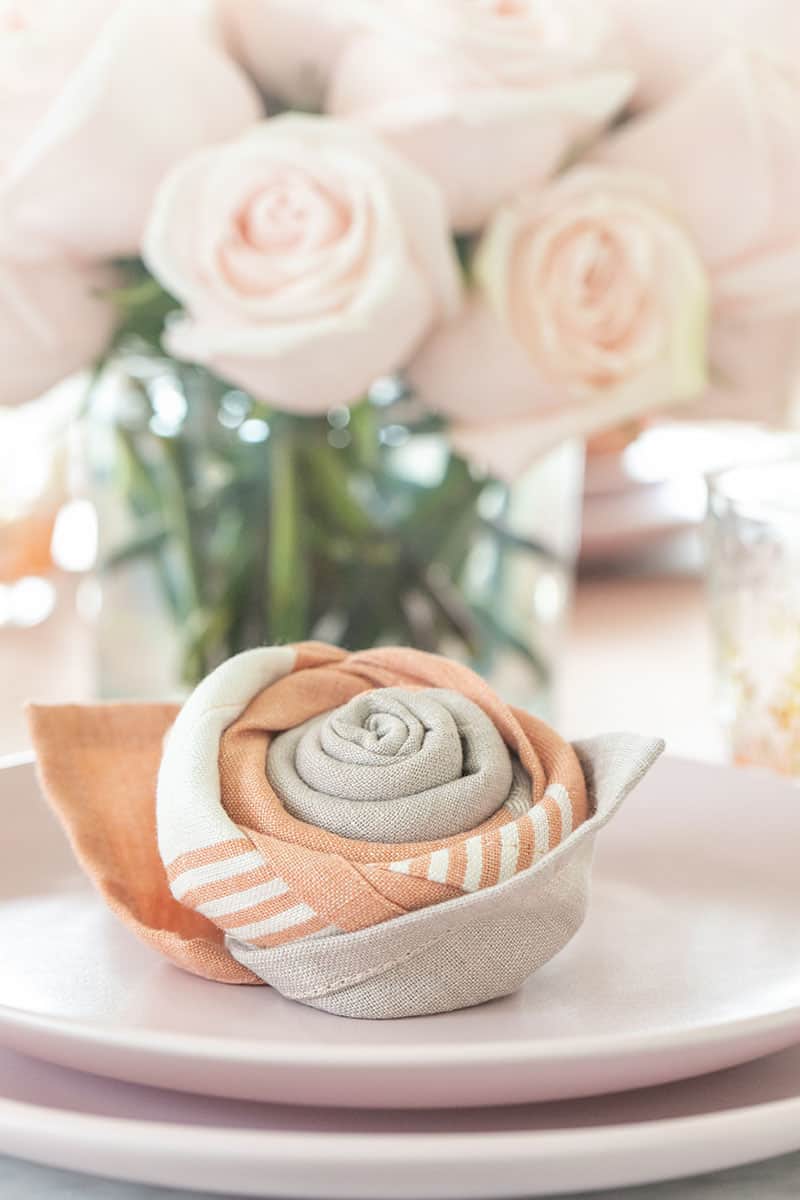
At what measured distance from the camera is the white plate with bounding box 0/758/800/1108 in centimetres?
22

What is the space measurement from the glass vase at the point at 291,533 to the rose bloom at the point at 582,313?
0.04 m

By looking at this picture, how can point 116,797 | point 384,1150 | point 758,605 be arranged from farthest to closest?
point 758,605 < point 116,797 < point 384,1150

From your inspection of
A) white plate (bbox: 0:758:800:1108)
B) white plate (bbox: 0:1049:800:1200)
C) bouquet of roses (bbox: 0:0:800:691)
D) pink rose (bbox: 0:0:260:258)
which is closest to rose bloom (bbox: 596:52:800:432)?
bouquet of roses (bbox: 0:0:800:691)

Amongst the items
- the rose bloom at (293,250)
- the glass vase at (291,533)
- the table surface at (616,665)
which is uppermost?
the rose bloom at (293,250)

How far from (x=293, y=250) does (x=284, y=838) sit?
0.27m

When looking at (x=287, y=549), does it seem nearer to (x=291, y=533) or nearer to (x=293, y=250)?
(x=291, y=533)

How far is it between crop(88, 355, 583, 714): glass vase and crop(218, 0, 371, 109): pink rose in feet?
0.34

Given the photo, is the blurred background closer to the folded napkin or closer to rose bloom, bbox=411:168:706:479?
rose bloom, bbox=411:168:706:479

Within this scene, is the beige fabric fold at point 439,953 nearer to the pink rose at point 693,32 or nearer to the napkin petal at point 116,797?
the napkin petal at point 116,797

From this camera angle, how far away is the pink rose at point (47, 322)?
1.78 feet

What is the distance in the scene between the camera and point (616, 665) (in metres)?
0.73

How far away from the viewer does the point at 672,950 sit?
0.29 m

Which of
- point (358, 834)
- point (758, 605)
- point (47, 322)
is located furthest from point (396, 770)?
point (47, 322)

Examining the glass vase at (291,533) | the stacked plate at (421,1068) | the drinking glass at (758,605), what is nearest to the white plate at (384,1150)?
the stacked plate at (421,1068)
